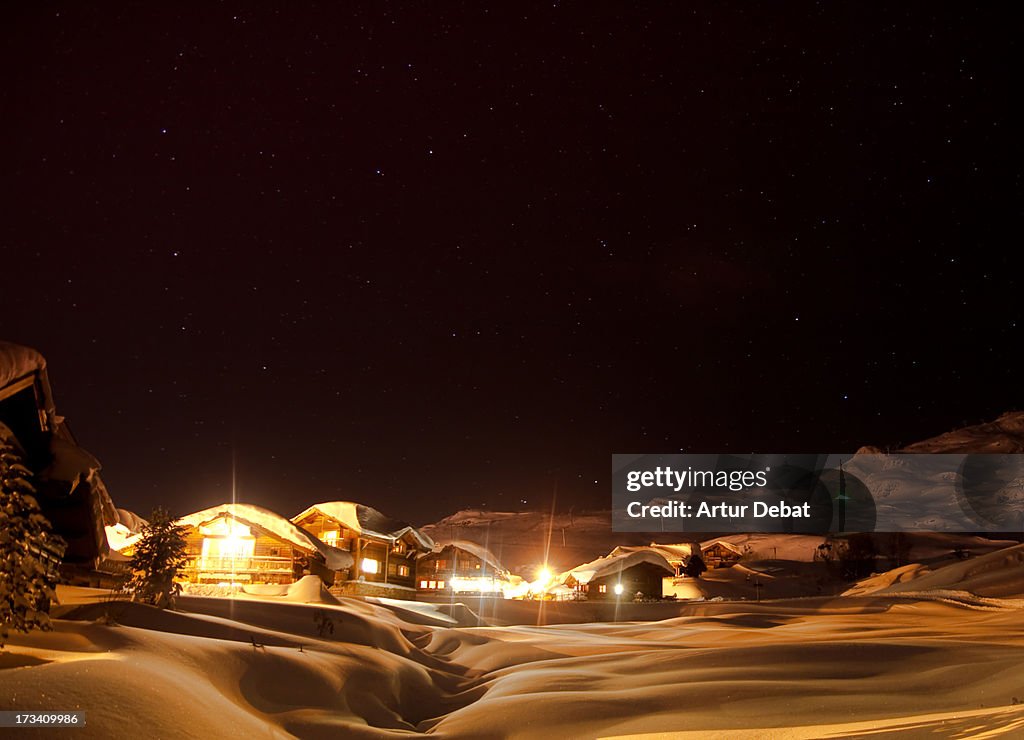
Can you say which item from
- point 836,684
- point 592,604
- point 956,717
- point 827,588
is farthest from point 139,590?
point 827,588

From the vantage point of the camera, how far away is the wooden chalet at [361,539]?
48881mm

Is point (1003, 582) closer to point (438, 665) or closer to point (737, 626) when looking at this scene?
point (737, 626)

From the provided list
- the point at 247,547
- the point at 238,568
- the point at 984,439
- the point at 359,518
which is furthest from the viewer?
the point at 984,439

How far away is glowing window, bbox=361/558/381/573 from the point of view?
50481 millimetres

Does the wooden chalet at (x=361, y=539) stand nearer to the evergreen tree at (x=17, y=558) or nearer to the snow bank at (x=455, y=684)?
the snow bank at (x=455, y=684)

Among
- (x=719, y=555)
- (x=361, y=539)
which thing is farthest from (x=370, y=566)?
(x=719, y=555)

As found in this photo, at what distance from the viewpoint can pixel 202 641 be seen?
11938mm

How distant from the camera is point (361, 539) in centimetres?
4997

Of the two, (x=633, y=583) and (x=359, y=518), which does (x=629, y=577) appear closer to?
(x=633, y=583)

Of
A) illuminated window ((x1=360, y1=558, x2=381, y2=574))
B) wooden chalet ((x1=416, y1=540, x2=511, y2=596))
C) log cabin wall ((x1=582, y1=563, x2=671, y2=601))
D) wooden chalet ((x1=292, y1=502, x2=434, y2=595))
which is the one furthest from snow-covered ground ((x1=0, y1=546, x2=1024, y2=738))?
wooden chalet ((x1=416, y1=540, x2=511, y2=596))

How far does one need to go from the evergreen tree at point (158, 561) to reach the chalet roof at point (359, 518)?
33.6m

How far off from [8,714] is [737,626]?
31733 mm

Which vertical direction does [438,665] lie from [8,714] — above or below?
below

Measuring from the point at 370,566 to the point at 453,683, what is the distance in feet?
115
